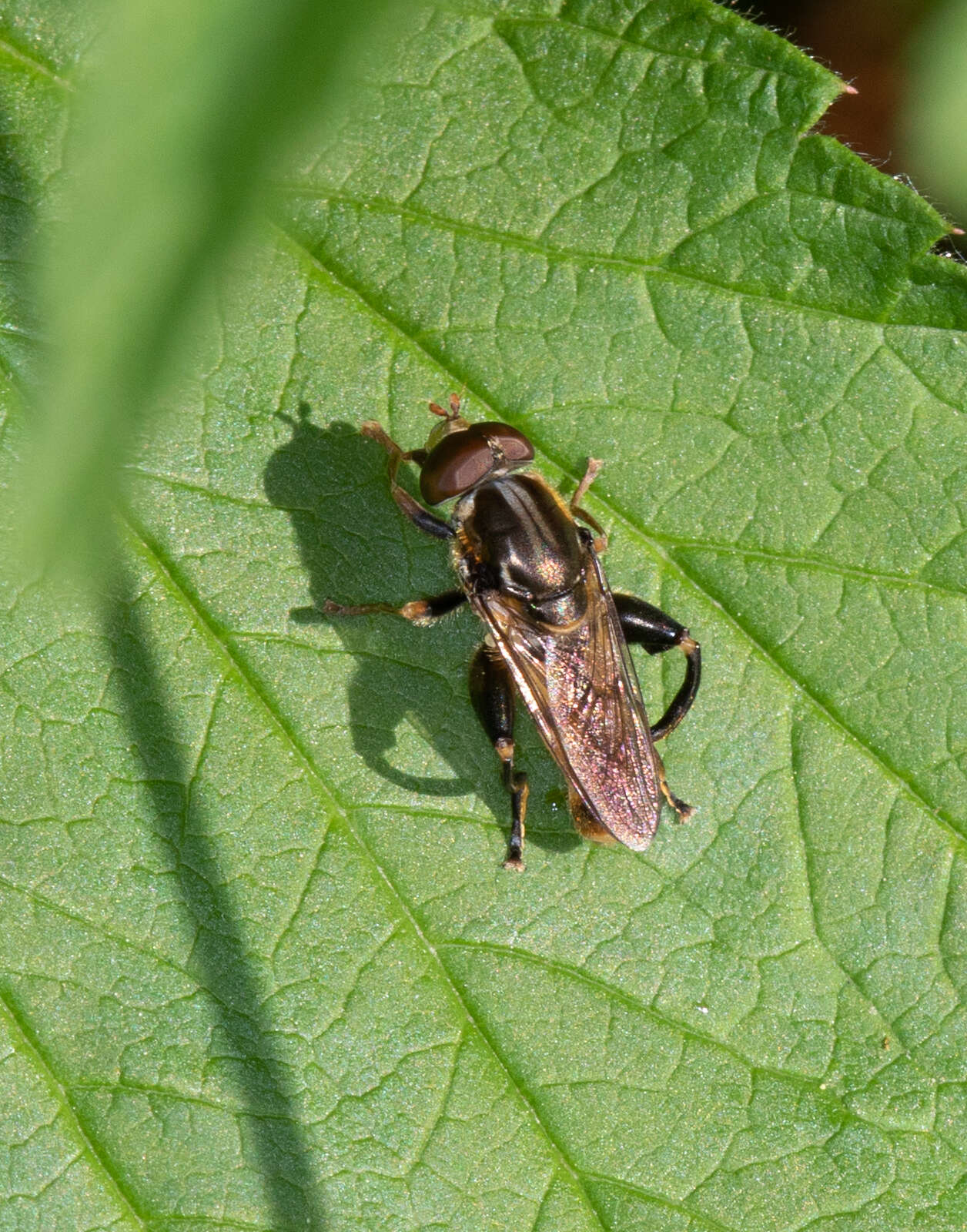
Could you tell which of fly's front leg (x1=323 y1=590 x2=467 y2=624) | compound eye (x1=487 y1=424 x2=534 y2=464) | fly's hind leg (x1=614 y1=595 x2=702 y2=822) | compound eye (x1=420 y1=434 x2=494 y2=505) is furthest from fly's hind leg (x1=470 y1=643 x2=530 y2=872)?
compound eye (x1=487 y1=424 x2=534 y2=464)

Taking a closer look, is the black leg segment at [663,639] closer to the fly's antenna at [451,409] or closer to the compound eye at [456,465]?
the compound eye at [456,465]

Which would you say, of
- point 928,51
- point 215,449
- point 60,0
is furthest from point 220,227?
point 928,51

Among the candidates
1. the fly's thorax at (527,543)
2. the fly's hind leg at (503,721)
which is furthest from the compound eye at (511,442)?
the fly's hind leg at (503,721)

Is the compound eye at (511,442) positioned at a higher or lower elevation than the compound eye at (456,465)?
higher

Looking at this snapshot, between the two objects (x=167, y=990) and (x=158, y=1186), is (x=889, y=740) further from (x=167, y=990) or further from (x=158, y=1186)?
(x=158, y=1186)

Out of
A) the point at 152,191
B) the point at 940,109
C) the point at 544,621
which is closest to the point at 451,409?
the point at 544,621

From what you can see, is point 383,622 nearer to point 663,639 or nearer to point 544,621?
point 544,621

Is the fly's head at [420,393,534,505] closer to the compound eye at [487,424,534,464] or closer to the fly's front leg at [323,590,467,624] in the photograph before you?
the compound eye at [487,424,534,464]

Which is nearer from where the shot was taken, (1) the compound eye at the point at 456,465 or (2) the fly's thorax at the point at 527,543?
(1) the compound eye at the point at 456,465
